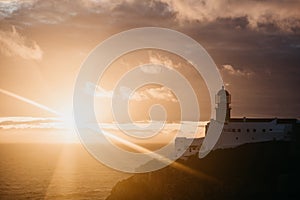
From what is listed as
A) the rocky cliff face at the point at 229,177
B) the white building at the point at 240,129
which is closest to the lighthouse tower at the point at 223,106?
the white building at the point at 240,129

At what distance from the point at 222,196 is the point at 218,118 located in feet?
71.4

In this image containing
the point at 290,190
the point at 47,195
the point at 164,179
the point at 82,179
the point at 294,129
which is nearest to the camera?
the point at 290,190

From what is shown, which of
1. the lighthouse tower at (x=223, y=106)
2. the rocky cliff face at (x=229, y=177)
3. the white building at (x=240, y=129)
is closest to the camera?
the rocky cliff face at (x=229, y=177)

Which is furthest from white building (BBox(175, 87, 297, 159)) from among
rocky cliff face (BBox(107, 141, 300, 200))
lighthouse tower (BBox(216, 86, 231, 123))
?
rocky cliff face (BBox(107, 141, 300, 200))

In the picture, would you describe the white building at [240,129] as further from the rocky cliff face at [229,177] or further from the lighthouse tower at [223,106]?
the rocky cliff face at [229,177]

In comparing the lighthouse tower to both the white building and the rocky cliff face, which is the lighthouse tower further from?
the rocky cliff face

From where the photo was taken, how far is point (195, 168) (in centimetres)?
6475

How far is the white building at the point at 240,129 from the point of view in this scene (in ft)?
236

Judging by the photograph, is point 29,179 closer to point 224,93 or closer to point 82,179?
point 82,179

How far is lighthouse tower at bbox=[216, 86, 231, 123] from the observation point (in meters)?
75.8

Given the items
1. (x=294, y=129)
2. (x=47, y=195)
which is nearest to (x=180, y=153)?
(x=294, y=129)

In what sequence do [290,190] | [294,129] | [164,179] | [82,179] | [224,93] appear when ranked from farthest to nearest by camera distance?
1. [82,179]
2. [224,93]
3. [294,129]
4. [164,179]
5. [290,190]

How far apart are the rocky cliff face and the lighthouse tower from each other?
26.0ft

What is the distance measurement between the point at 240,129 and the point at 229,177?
1627 centimetres
